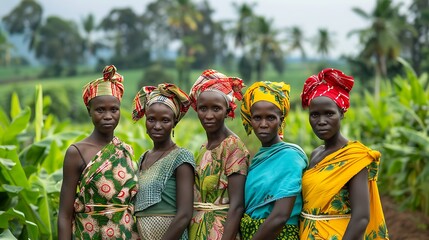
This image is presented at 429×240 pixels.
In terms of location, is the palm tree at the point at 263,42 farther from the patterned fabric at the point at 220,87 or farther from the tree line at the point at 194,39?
the patterned fabric at the point at 220,87

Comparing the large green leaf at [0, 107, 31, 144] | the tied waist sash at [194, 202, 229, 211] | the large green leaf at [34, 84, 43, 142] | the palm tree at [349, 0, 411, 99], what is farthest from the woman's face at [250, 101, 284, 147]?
the palm tree at [349, 0, 411, 99]

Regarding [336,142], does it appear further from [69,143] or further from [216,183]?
[69,143]

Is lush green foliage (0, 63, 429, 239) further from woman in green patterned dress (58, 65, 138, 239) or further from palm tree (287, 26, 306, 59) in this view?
palm tree (287, 26, 306, 59)

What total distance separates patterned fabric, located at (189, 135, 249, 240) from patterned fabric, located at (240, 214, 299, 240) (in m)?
0.11

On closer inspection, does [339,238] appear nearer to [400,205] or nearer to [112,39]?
[400,205]

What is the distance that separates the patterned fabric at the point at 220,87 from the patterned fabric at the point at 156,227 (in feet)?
1.91

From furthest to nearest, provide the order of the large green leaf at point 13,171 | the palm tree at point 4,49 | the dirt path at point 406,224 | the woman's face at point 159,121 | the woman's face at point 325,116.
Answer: the palm tree at point 4,49, the dirt path at point 406,224, the large green leaf at point 13,171, the woman's face at point 159,121, the woman's face at point 325,116

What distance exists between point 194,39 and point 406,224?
58.7 m

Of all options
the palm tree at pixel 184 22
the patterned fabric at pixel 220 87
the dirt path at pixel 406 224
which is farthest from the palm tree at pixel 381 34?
the patterned fabric at pixel 220 87

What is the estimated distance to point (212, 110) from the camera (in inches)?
118

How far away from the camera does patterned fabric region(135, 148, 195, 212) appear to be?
2980 millimetres

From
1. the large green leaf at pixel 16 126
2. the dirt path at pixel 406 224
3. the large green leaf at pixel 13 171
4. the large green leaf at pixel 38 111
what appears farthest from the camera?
the dirt path at pixel 406 224


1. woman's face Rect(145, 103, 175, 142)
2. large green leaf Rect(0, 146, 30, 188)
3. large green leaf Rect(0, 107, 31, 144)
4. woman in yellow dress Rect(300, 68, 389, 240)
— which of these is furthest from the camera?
large green leaf Rect(0, 107, 31, 144)

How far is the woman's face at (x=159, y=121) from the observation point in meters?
3.02
